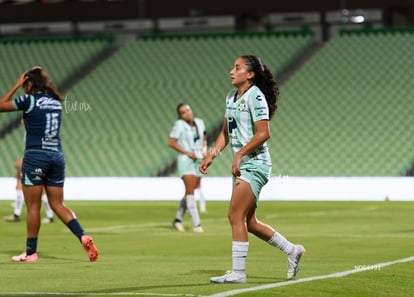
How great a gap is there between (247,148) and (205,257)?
14.7 ft

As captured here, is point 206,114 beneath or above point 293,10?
beneath

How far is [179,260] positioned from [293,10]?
3242cm

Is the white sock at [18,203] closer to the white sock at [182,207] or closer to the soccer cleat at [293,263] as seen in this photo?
the white sock at [182,207]

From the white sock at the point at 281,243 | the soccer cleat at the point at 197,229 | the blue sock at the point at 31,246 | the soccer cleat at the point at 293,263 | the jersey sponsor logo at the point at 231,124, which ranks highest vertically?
the jersey sponsor logo at the point at 231,124

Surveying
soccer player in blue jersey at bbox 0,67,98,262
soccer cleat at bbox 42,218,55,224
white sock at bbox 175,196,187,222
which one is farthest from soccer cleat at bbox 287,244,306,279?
soccer cleat at bbox 42,218,55,224

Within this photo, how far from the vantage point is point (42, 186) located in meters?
13.8

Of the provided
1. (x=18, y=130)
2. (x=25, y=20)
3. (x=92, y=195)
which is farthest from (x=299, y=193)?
(x=25, y=20)

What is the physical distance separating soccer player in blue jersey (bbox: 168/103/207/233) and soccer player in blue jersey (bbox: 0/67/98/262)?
668 cm

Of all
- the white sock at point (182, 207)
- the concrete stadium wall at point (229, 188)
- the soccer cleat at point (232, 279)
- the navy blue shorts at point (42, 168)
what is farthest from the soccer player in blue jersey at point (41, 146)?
the concrete stadium wall at point (229, 188)

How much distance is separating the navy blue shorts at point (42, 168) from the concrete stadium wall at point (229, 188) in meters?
19.3

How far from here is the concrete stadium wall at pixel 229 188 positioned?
32.8m

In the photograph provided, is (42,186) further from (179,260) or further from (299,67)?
(299,67)

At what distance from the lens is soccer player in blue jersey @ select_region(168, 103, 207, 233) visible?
66.8 ft

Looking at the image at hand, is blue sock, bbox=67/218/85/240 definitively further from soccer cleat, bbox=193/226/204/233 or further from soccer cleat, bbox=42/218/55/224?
soccer cleat, bbox=42/218/55/224
